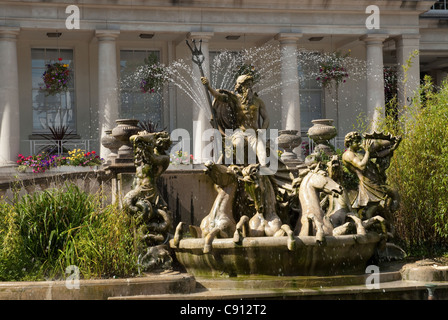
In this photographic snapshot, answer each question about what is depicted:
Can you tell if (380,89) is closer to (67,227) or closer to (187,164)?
(187,164)

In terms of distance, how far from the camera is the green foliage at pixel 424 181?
36.0 feet

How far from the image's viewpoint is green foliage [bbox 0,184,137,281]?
344 inches

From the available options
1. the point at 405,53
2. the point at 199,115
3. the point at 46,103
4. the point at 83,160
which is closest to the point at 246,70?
the point at 199,115

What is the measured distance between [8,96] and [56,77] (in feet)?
8.31

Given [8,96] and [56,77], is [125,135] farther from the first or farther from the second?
[56,77]

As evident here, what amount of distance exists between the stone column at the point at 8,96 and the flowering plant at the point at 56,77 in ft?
6.70

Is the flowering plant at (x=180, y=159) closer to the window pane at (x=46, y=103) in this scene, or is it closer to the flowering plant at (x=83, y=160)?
the flowering plant at (x=83, y=160)

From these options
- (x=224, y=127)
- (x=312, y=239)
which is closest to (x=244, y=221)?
(x=312, y=239)

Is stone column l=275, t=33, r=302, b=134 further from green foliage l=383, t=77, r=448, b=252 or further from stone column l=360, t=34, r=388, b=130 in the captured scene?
green foliage l=383, t=77, r=448, b=252

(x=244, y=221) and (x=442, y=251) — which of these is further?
(x=442, y=251)

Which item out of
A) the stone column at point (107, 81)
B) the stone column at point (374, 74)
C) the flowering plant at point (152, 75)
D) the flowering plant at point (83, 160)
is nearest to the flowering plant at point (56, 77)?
the stone column at point (107, 81)

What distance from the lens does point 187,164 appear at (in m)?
20.6

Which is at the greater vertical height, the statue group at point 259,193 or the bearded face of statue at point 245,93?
the bearded face of statue at point 245,93

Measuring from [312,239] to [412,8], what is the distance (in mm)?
21573
